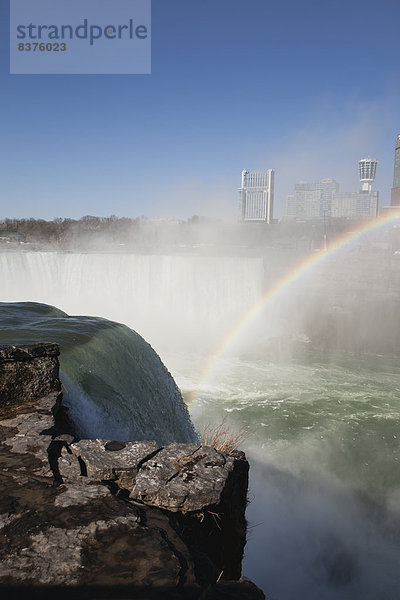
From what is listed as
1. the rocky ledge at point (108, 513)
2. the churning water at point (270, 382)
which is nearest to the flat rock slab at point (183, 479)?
the rocky ledge at point (108, 513)

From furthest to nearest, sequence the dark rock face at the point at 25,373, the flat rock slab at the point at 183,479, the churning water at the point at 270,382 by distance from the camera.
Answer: the churning water at the point at 270,382, the dark rock face at the point at 25,373, the flat rock slab at the point at 183,479

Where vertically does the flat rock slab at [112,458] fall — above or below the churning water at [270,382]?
above

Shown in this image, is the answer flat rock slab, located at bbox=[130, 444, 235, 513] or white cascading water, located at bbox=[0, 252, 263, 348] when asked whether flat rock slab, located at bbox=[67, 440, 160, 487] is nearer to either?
flat rock slab, located at bbox=[130, 444, 235, 513]

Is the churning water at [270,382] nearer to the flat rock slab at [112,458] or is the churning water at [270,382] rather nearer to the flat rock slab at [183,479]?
the flat rock slab at [112,458]

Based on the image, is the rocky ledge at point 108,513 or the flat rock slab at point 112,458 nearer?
the rocky ledge at point 108,513

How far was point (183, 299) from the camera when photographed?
82.0 feet

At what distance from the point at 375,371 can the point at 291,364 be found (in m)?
3.56

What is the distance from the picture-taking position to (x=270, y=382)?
15297 mm

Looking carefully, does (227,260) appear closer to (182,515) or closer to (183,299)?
(183,299)

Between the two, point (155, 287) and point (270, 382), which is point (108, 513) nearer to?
point (270, 382)

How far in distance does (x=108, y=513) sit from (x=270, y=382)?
1349 cm

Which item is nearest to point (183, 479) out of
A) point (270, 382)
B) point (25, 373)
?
point (25, 373)

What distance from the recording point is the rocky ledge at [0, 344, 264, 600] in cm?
188

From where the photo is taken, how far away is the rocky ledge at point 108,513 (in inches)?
73.9
